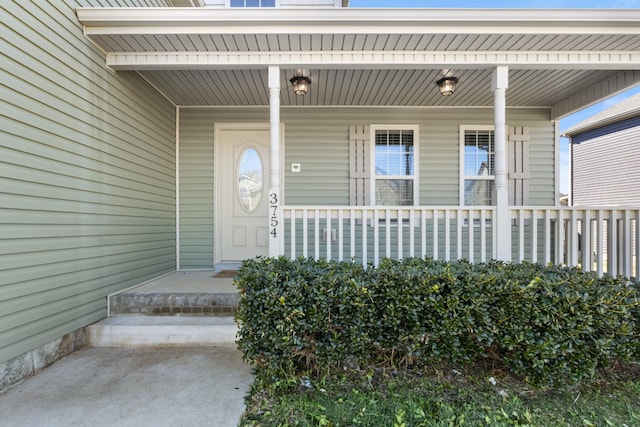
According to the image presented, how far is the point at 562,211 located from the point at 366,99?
2675 millimetres

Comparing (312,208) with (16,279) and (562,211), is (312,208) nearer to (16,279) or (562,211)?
(16,279)

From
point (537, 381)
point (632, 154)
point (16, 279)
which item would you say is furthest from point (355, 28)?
point (632, 154)

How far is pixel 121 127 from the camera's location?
326 centimetres

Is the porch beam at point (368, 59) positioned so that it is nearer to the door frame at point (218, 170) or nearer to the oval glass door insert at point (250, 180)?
the door frame at point (218, 170)

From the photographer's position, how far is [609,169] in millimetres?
9289

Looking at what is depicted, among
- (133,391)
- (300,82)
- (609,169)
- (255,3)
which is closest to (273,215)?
(300,82)

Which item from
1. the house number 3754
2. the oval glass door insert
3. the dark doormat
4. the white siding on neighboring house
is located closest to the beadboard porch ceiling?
the oval glass door insert

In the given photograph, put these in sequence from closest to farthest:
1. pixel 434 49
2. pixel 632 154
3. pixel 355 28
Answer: pixel 355 28 → pixel 434 49 → pixel 632 154

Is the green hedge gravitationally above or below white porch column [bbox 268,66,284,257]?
below

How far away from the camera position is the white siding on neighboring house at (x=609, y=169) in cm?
850

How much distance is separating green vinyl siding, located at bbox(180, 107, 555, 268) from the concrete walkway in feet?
7.08

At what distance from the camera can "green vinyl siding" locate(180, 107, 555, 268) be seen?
454cm

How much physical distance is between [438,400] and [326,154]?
3.45 metres

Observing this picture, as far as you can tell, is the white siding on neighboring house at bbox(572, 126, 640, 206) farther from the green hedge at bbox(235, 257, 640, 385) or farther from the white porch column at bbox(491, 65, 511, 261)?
the green hedge at bbox(235, 257, 640, 385)
